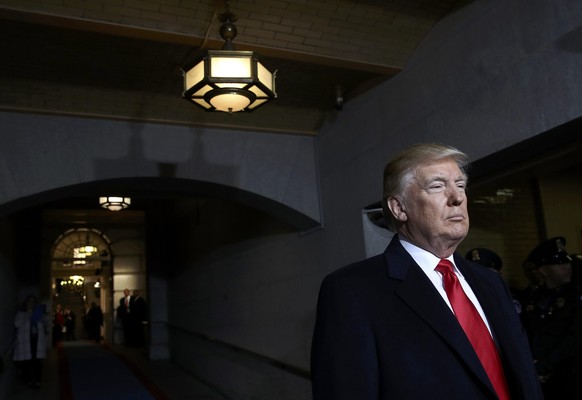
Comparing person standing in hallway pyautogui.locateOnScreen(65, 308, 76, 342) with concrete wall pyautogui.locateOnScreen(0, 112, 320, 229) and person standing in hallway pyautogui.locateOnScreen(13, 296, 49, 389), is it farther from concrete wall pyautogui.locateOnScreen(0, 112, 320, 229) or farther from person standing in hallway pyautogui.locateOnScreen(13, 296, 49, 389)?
concrete wall pyautogui.locateOnScreen(0, 112, 320, 229)

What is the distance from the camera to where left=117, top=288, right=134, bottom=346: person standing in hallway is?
14866 mm

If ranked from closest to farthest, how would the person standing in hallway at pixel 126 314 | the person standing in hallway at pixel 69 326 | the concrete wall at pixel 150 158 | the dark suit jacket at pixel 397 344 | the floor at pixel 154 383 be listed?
the dark suit jacket at pixel 397 344 → the concrete wall at pixel 150 158 → the floor at pixel 154 383 → the person standing in hallway at pixel 126 314 → the person standing in hallway at pixel 69 326

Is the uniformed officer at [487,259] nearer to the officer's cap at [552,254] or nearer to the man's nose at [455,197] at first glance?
the officer's cap at [552,254]

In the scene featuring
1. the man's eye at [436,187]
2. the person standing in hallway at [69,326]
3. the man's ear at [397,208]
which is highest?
the man's eye at [436,187]

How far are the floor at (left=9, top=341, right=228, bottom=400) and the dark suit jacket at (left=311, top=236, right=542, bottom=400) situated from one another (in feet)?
23.0

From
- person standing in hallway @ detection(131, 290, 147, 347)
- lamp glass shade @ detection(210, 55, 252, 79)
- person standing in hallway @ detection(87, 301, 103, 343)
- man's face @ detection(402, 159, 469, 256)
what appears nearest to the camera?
man's face @ detection(402, 159, 469, 256)

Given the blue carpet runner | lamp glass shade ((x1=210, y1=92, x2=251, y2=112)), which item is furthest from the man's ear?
the blue carpet runner

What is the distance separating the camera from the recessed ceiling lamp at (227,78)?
3.68 meters

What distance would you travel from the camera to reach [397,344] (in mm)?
1497

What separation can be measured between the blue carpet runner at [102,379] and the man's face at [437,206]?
700cm

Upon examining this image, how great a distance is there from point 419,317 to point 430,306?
0.13 ft

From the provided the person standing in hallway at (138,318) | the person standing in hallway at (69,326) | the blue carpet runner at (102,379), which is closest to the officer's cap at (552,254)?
the blue carpet runner at (102,379)

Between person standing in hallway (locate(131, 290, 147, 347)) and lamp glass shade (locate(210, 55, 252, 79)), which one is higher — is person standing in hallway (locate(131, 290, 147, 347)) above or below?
below

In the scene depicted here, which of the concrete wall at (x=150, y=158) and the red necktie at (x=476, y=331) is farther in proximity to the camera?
the concrete wall at (x=150, y=158)
